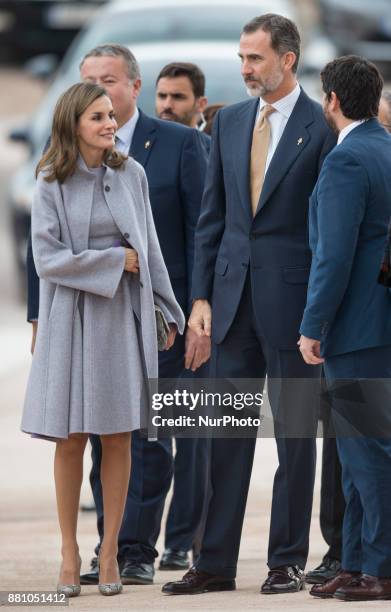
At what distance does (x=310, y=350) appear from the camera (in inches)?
216

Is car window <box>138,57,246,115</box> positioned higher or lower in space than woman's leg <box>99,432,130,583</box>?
higher

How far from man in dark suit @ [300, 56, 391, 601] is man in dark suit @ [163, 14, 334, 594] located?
28cm

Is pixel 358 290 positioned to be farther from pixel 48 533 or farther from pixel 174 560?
pixel 48 533

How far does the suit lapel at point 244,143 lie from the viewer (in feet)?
19.3

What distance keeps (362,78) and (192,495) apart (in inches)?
87.5

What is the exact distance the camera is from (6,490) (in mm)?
8281

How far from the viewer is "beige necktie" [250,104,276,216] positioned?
19.4 feet

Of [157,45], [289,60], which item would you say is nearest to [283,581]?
[289,60]

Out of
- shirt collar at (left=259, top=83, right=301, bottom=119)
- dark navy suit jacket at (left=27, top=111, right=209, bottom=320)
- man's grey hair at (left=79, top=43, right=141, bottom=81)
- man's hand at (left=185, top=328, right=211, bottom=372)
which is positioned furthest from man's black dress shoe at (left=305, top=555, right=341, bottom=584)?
man's grey hair at (left=79, top=43, right=141, bottom=81)

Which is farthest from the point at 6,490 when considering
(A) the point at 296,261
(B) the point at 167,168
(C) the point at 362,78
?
(C) the point at 362,78

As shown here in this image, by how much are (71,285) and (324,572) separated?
1.36m

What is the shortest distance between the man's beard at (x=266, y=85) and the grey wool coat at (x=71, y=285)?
53 cm

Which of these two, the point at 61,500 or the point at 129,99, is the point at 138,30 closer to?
the point at 129,99

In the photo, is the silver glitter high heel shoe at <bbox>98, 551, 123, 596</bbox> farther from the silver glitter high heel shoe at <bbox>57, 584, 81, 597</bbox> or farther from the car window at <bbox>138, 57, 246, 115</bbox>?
the car window at <bbox>138, 57, 246, 115</bbox>
